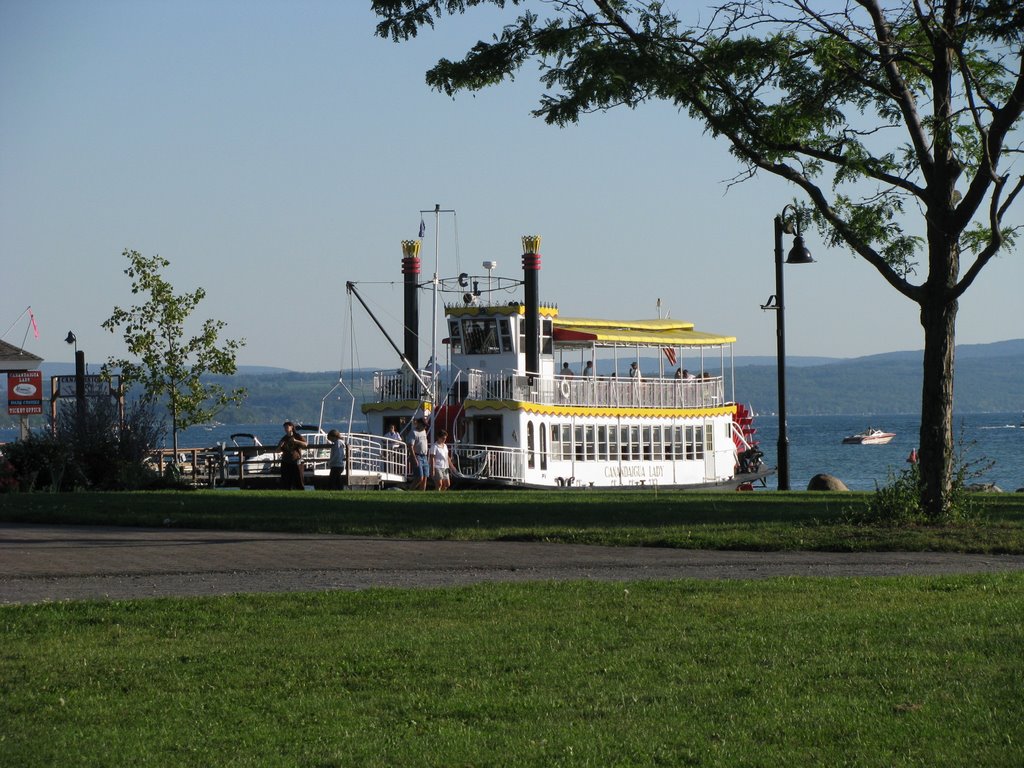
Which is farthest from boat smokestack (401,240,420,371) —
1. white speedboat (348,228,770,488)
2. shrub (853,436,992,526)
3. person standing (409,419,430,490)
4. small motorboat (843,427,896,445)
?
small motorboat (843,427,896,445)

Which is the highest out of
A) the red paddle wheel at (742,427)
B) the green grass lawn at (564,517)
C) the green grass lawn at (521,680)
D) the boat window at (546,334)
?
the boat window at (546,334)

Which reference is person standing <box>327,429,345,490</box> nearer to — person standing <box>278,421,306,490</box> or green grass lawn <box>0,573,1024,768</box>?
person standing <box>278,421,306,490</box>

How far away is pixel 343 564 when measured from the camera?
578 inches

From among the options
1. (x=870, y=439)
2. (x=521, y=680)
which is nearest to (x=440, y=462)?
(x=521, y=680)

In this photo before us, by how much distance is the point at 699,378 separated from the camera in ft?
152

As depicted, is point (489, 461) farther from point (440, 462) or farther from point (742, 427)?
point (742, 427)

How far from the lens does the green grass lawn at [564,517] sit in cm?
1657

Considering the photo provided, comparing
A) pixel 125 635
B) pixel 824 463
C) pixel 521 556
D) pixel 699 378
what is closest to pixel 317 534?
pixel 521 556

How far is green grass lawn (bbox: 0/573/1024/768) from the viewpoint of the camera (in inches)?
269

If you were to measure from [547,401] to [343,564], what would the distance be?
26.9 m

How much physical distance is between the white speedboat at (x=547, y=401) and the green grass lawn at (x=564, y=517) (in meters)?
13.8

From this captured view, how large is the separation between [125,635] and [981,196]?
40.6 ft

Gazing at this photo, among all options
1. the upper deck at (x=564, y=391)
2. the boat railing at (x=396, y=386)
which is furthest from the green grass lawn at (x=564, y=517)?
the boat railing at (x=396, y=386)

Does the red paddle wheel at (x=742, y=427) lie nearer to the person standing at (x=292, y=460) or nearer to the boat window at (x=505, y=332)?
the boat window at (x=505, y=332)
